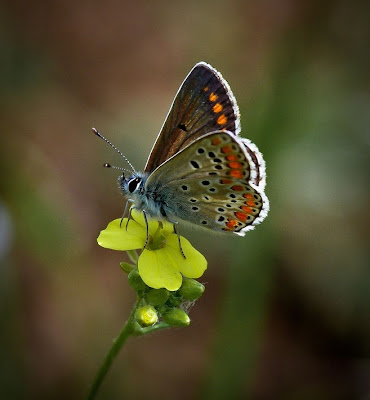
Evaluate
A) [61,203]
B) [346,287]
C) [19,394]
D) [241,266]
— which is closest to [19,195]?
[61,203]

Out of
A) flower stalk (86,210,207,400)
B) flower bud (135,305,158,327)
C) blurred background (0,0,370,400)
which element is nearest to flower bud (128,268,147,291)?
flower stalk (86,210,207,400)

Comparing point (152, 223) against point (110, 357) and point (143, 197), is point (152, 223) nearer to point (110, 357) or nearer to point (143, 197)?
point (143, 197)

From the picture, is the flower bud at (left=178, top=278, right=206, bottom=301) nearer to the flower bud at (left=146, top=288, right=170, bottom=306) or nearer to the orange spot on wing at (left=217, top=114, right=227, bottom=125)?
the flower bud at (left=146, top=288, right=170, bottom=306)

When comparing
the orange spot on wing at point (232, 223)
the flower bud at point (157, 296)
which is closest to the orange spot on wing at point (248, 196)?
the orange spot on wing at point (232, 223)

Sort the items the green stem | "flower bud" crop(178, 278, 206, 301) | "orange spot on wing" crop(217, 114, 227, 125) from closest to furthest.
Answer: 1. the green stem
2. "flower bud" crop(178, 278, 206, 301)
3. "orange spot on wing" crop(217, 114, 227, 125)

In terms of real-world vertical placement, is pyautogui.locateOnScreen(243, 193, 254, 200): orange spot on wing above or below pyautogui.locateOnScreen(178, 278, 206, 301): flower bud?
above

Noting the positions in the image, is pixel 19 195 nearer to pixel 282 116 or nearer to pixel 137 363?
pixel 137 363
